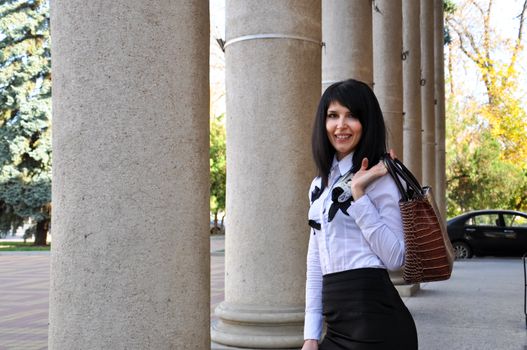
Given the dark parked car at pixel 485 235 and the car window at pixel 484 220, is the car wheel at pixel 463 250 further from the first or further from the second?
the car window at pixel 484 220

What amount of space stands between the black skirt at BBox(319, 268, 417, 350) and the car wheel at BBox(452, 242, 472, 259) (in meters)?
18.4

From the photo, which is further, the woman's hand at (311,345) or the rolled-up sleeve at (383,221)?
the woman's hand at (311,345)

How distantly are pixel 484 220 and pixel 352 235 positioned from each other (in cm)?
1878

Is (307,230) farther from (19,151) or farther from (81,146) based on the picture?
(19,151)

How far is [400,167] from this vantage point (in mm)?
2367

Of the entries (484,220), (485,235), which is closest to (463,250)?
(485,235)

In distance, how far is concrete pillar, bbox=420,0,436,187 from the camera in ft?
55.8

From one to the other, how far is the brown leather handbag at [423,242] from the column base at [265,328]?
3.23 m

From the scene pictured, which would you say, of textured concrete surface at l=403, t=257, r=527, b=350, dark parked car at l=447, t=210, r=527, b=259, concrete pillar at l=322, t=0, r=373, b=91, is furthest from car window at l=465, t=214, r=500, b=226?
concrete pillar at l=322, t=0, r=373, b=91

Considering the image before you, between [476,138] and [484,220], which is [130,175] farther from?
[476,138]

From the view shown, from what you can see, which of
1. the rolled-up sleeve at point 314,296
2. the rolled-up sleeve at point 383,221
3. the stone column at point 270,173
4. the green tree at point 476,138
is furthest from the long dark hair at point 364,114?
the green tree at point 476,138

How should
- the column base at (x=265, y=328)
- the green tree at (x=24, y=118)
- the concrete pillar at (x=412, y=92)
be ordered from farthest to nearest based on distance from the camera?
the green tree at (x=24, y=118) → the concrete pillar at (x=412, y=92) → the column base at (x=265, y=328)

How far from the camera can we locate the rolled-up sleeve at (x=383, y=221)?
7.50 ft

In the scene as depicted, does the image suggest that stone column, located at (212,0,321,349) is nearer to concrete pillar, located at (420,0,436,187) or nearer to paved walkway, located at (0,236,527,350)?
paved walkway, located at (0,236,527,350)
